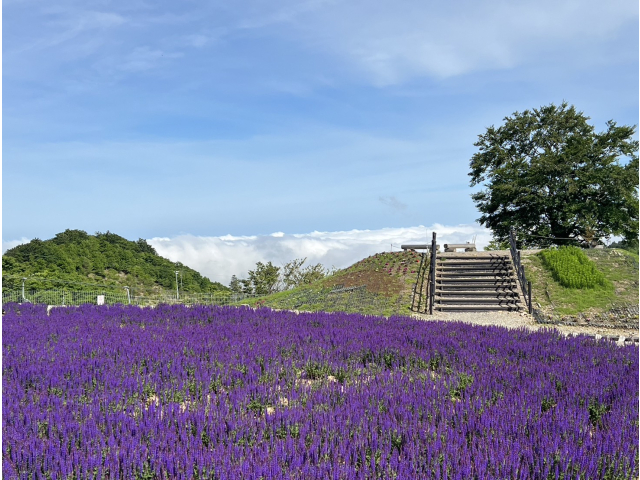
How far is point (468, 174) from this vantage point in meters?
36.2

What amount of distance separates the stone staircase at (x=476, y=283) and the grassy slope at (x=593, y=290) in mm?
901

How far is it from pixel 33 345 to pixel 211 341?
2321 millimetres

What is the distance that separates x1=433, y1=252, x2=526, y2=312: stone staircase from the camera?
60.1 feet

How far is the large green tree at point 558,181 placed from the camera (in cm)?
3092

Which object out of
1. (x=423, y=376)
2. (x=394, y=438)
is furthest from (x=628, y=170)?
(x=394, y=438)

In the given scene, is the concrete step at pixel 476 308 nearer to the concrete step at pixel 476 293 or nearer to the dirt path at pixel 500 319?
the dirt path at pixel 500 319

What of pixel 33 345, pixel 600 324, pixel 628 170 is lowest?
pixel 600 324

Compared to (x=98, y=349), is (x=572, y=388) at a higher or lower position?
lower

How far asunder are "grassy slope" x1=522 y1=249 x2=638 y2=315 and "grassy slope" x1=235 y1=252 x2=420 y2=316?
14.7 ft

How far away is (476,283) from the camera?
2042 centimetres

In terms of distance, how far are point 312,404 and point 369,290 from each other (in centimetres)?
1582

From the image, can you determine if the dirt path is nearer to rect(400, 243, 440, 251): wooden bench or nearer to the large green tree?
rect(400, 243, 440, 251): wooden bench

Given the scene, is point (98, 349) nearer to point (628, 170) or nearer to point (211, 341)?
point (211, 341)

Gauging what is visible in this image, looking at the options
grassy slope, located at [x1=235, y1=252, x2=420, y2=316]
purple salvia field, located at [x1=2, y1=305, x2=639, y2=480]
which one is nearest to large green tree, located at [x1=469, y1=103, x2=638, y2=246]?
grassy slope, located at [x1=235, y1=252, x2=420, y2=316]
